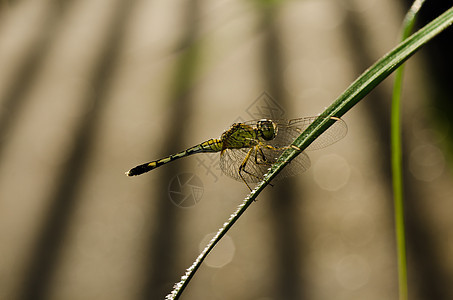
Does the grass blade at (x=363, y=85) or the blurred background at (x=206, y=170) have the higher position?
the blurred background at (x=206, y=170)

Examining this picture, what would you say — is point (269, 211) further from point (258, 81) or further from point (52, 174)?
point (52, 174)

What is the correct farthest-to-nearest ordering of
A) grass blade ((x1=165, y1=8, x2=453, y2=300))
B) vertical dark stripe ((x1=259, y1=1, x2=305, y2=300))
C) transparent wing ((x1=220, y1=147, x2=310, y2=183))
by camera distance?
vertical dark stripe ((x1=259, y1=1, x2=305, y2=300)) → transparent wing ((x1=220, y1=147, x2=310, y2=183)) → grass blade ((x1=165, y1=8, x2=453, y2=300))

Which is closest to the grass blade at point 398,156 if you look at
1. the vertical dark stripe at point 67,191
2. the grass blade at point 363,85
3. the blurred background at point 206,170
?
the grass blade at point 363,85

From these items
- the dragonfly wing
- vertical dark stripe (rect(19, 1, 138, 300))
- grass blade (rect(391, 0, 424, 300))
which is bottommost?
Result: grass blade (rect(391, 0, 424, 300))

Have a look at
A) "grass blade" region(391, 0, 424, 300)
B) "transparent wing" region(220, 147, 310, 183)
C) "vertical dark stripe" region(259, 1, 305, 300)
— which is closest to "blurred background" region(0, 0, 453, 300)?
"vertical dark stripe" region(259, 1, 305, 300)

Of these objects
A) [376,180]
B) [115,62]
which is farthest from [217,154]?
[115,62]

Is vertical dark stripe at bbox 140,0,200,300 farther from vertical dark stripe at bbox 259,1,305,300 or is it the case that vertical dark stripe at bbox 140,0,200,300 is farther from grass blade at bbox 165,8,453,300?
grass blade at bbox 165,8,453,300

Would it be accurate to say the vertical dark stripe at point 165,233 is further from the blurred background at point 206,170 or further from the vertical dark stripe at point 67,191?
the vertical dark stripe at point 67,191

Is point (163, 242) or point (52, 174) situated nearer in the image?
point (163, 242)
